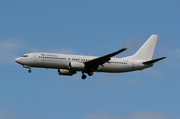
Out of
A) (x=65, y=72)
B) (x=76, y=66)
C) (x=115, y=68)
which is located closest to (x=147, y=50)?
(x=115, y=68)

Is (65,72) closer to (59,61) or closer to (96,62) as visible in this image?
(59,61)

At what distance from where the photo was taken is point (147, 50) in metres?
101

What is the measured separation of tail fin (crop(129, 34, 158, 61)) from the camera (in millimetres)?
99312

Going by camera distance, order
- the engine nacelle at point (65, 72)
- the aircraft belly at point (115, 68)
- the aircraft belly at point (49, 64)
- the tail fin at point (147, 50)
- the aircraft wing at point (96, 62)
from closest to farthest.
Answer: the aircraft belly at point (49, 64)
the aircraft wing at point (96, 62)
the aircraft belly at point (115, 68)
the engine nacelle at point (65, 72)
the tail fin at point (147, 50)

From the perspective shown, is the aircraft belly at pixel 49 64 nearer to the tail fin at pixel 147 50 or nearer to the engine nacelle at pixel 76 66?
the engine nacelle at pixel 76 66

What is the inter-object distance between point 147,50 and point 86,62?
15235 mm

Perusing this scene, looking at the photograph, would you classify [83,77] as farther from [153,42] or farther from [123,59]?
[153,42]

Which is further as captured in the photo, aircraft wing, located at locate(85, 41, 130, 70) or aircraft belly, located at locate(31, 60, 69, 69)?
aircraft wing, located at locate(85, 41, 130, 70)

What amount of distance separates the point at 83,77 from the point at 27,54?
35.7ft

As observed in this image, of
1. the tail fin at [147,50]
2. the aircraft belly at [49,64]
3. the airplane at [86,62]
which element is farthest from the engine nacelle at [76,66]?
the tail fin at [147,50]

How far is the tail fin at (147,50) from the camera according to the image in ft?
326

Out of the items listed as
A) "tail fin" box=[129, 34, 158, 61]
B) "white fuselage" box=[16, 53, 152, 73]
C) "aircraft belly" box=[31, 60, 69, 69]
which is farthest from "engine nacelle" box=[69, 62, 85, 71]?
"tail fin" box=[129, 34, 158, 61]

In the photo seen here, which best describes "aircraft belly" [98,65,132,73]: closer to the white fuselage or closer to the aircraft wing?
the white fuselage

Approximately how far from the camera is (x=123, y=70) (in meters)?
95.3
